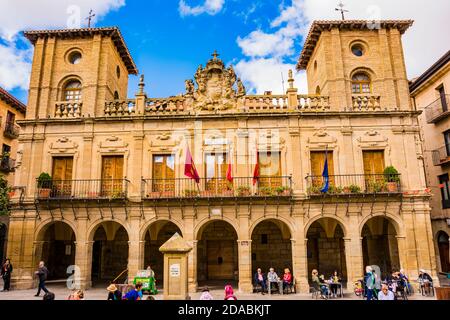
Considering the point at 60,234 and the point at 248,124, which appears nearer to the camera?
the point at 248,124

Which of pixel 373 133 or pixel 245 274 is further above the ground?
pixel 373 133

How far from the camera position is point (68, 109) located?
18.9m

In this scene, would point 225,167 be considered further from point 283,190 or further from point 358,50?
point 358,50

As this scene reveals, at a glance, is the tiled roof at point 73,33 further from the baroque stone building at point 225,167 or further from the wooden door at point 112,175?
the wooden door at point 112,175

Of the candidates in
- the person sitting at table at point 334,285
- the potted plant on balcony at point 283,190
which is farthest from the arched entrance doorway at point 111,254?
the person sitting at table at point 334,285

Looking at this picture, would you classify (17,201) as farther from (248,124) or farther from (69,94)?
(248,124)

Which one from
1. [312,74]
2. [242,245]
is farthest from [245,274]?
[312,74]

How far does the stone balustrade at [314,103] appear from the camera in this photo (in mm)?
18438

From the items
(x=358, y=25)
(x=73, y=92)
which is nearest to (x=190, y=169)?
(x=73, y=92)

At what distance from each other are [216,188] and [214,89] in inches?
215

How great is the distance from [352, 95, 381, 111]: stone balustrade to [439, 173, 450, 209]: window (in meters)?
7.72
